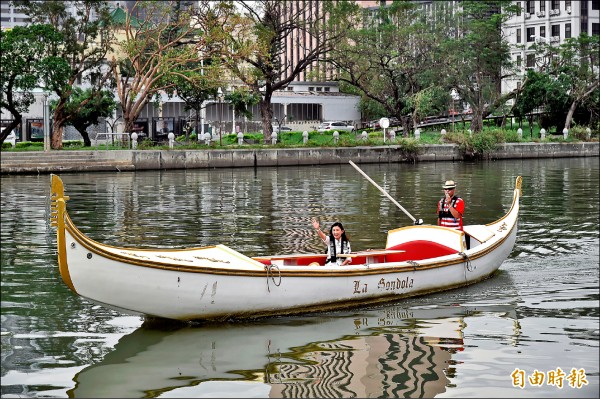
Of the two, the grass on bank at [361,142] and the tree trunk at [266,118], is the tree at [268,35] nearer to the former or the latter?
the tree trunk at [266,118]

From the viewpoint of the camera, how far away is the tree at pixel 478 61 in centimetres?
6750

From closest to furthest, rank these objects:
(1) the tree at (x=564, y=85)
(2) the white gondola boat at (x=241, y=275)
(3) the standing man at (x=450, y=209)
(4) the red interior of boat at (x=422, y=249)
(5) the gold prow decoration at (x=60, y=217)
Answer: (5) the gold prow decoration at (x=60, y=217) → (2) the white gondola boat at (x=241, y=275) → (4) the red interior of boat at (x=422, y=249) → (3) the standing man at (x=450, y=209) → (1) the tree at (x=564, y=85)

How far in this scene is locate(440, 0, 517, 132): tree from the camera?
221 feet

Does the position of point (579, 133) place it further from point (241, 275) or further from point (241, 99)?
point (241, 275)

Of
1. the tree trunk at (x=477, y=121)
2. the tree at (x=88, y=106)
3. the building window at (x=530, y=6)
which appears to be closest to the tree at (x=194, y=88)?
the tree at (x=88, y=106)

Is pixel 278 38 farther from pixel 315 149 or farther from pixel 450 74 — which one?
pixel 450 74

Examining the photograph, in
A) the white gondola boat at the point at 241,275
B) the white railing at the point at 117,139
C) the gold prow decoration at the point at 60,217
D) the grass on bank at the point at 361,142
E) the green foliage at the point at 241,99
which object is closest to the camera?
the gold prow decoration at the point at 60,217

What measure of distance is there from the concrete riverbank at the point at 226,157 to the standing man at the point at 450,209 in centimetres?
3331

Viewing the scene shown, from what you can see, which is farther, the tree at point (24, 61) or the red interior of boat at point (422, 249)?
the tree at point (24, 61)

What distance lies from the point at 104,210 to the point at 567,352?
20210mm

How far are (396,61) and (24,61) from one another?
25500 millimetres

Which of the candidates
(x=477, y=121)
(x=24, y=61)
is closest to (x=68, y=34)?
(x=24, y=61)

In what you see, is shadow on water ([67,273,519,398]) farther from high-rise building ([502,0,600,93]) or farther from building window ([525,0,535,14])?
building window ([525,0,535,14])

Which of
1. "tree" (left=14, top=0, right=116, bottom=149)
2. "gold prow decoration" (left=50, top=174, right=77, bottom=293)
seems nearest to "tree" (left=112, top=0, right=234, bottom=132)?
"tree" (left=14, top=0, right=116, bottom=149)
